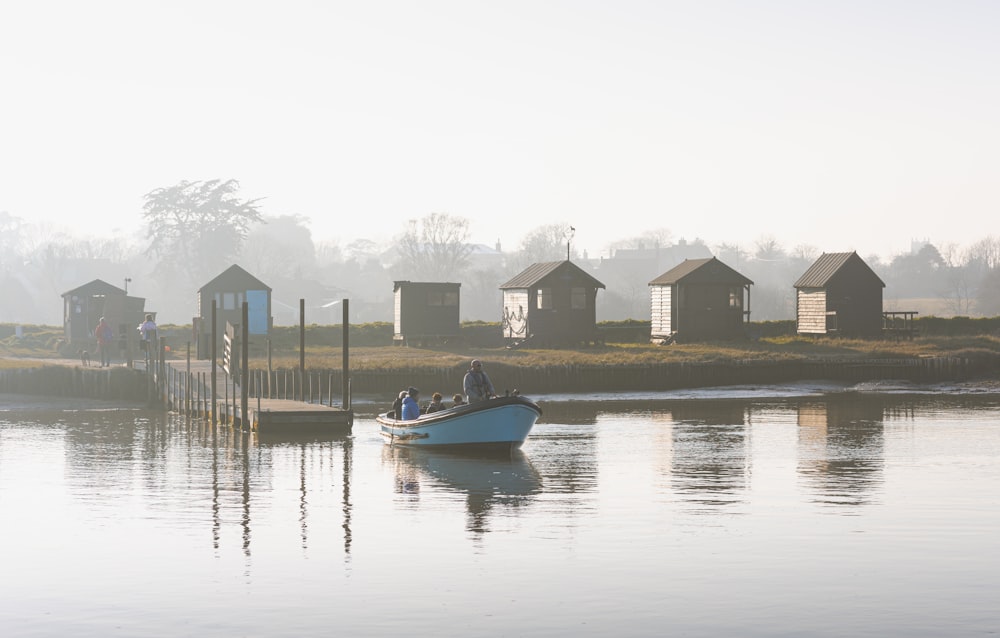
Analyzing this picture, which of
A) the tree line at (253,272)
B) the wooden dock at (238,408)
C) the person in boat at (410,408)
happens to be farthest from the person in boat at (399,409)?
the tree line at (253,272)

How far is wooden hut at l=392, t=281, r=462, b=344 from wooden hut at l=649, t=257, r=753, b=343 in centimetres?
1312

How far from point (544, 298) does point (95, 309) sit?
87.1 ft

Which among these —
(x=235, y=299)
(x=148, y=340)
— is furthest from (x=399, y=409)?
(x=235, y=299)

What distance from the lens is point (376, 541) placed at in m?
22.7

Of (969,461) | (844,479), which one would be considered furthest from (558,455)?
(969,461)

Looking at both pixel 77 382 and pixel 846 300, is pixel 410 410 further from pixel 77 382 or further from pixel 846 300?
pixel 846 300

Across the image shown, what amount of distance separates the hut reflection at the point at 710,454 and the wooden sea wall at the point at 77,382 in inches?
954

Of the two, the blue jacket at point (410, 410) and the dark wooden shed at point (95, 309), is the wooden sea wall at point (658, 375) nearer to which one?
the dark wooden shed at point (95, 309)

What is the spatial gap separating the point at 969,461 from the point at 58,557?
2406 centimetres

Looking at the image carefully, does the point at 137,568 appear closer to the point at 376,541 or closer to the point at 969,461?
the point at 376,541

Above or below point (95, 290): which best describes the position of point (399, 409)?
below

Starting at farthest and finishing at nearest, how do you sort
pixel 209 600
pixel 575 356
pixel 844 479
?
pixel 575 356 → pixel 844 479 → pixel 209 600

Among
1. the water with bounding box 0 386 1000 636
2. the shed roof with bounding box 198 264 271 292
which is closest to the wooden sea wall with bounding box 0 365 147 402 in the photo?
the water with bounding box 0 386 1000 636

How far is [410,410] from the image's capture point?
3881cm
